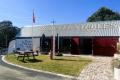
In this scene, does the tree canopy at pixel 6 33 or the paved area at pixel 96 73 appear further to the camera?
the tree canopy at pixel 6 33

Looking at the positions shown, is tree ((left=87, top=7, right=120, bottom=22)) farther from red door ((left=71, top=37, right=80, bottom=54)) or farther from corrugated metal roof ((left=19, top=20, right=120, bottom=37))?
red door ((left=71, top=37, right=80, bottom=54))

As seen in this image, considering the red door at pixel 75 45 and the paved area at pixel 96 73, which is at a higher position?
Answer: the red door at pixel 75 45

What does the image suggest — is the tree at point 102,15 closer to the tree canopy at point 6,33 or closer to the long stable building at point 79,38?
the tree canopy at point 6,33

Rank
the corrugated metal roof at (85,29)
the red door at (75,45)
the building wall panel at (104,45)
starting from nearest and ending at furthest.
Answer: the building wall panel at (104,45) → the corrugated metal roof at (85,29) → the red door at (75,45)

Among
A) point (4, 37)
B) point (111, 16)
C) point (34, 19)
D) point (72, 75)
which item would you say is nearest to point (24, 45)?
point (34, 19)

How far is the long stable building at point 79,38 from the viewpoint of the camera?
98.8 feet

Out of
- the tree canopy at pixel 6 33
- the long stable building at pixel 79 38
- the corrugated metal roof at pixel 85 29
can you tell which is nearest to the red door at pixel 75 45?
the long stable building at pixel 79 38

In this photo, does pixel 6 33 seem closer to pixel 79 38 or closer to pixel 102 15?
pixel 79 38

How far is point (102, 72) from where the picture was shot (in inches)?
647

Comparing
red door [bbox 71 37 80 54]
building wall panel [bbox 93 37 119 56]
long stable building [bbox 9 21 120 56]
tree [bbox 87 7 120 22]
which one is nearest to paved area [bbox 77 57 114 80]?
building wall panel [bbox 93 37 119 56]

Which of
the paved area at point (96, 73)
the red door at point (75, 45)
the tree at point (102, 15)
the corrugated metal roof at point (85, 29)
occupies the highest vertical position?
the tree at point (102, 15)

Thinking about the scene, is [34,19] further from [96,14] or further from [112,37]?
[96,14]

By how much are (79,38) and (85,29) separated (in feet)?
4.71

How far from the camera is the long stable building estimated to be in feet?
98.8
